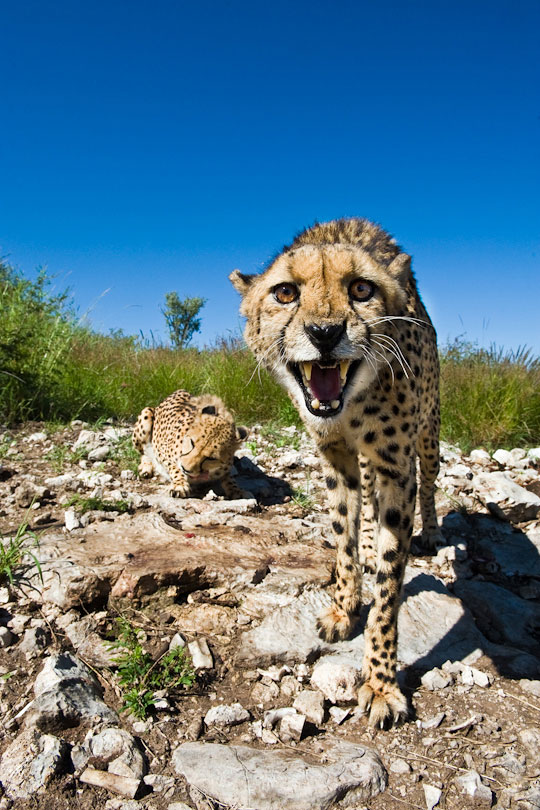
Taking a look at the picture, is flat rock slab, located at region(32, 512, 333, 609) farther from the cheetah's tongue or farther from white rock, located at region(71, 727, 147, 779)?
the cheetah's tongue

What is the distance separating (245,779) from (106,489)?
10.1 ft

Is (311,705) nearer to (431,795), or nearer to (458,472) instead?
(431,795)

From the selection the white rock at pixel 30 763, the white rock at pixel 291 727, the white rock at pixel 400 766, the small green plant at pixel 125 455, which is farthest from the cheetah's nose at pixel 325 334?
the small green plant at pixel 125 455

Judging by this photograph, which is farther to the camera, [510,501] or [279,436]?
[279,436]

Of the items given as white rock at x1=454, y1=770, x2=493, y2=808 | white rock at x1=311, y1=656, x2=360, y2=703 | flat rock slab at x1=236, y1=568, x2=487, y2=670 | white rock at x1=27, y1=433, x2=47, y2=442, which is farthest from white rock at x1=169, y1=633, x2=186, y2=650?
white rock at x1=27, y1=433, x2=47, y2=442

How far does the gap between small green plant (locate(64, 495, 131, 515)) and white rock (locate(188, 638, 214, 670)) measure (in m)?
1.51

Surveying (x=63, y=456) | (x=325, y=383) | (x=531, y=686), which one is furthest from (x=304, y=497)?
(x=325, y=383)

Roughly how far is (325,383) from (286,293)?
0.41m

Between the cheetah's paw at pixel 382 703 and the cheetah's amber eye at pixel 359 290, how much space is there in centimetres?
163

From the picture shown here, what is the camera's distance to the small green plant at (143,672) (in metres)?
2.29

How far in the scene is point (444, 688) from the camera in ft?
8.71

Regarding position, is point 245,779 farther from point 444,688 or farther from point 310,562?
point 310,562

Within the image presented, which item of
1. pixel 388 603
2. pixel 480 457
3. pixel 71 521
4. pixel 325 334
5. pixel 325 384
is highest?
pixel 325 334

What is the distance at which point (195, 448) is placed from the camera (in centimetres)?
498
